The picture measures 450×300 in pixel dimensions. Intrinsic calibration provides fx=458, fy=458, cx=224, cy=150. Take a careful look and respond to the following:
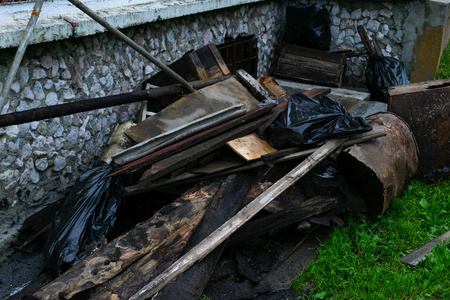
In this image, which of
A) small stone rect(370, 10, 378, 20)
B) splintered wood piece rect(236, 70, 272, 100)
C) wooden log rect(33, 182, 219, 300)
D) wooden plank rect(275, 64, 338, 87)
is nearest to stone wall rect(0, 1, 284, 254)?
splintered wood piece rect(236, 70, 272, 100)

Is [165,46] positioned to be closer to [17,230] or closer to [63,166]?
[63,166]

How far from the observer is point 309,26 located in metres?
7.68

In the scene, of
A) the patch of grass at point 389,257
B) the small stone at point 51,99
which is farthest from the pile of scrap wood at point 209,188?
the small stone at point 51,99

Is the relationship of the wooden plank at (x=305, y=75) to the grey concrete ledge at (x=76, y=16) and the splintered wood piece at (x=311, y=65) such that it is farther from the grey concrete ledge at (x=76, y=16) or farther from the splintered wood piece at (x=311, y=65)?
the grey concrete ledge at (x=76, y=16)

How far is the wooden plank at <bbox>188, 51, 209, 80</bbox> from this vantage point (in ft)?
17.3

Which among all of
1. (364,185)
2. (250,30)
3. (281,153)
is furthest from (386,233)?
(250,30)

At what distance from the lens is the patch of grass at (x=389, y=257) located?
3422 mm

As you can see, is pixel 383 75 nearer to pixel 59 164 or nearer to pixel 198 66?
pixel 198 66

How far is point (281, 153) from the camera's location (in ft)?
13.5

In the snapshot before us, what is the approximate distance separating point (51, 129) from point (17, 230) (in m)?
0.95

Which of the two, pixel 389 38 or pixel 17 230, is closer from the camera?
pixel 17 230

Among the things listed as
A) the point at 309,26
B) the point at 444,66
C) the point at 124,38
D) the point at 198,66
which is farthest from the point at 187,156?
the point at 444,66

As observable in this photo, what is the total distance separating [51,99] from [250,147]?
6.16 feet

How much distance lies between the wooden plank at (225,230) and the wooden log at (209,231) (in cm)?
11
